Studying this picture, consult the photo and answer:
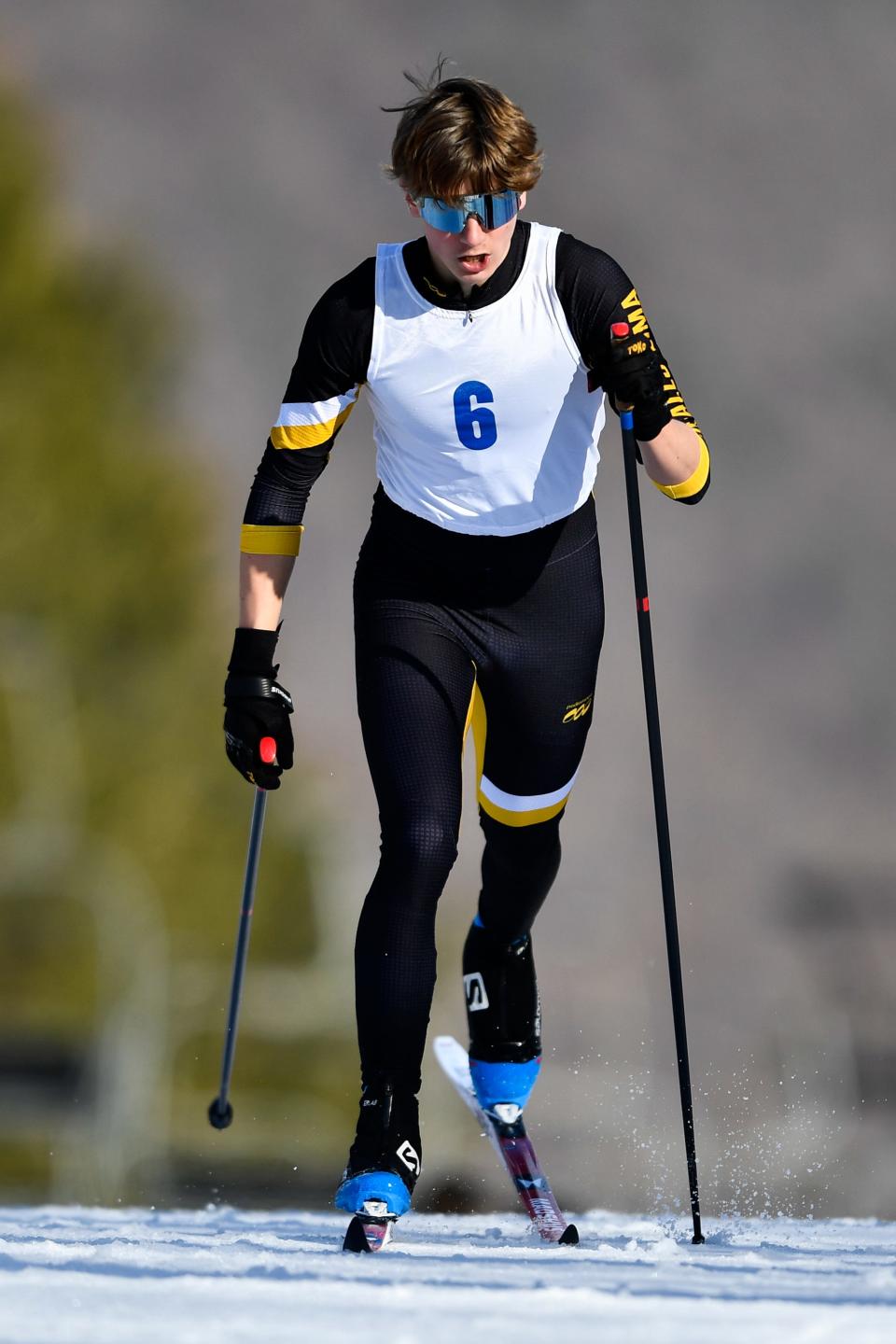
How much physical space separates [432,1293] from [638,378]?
4.92 ft

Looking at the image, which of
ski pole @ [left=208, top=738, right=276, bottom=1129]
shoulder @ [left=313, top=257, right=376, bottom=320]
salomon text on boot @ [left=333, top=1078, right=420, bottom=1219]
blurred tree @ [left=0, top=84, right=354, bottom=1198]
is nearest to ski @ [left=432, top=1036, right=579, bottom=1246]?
ski pole @ [left=208, top=738, right=276, bottom=1129]

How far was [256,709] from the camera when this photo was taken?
2797mm

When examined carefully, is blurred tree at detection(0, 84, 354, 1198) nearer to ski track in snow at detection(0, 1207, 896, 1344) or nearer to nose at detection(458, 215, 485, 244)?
ski track in snow at detection(0, 1207, 896, 1344)

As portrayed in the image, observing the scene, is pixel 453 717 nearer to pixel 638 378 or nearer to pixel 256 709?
pixel 256 709

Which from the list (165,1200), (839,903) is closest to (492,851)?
(165,1200)

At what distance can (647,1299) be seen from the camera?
1.87m

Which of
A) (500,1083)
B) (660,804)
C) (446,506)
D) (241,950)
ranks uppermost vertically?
(446,506)

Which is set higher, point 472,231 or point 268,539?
point 472,231

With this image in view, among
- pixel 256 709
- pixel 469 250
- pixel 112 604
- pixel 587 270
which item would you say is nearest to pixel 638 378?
pixel 587 270

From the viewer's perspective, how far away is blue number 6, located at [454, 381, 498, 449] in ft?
8.87

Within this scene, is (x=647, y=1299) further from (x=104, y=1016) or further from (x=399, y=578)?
(x=104, y=1016)

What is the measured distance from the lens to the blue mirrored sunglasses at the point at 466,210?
8.35ft

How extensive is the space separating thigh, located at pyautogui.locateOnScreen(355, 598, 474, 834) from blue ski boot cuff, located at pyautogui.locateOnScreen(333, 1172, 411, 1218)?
54 cm

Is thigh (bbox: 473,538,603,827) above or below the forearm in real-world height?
below
